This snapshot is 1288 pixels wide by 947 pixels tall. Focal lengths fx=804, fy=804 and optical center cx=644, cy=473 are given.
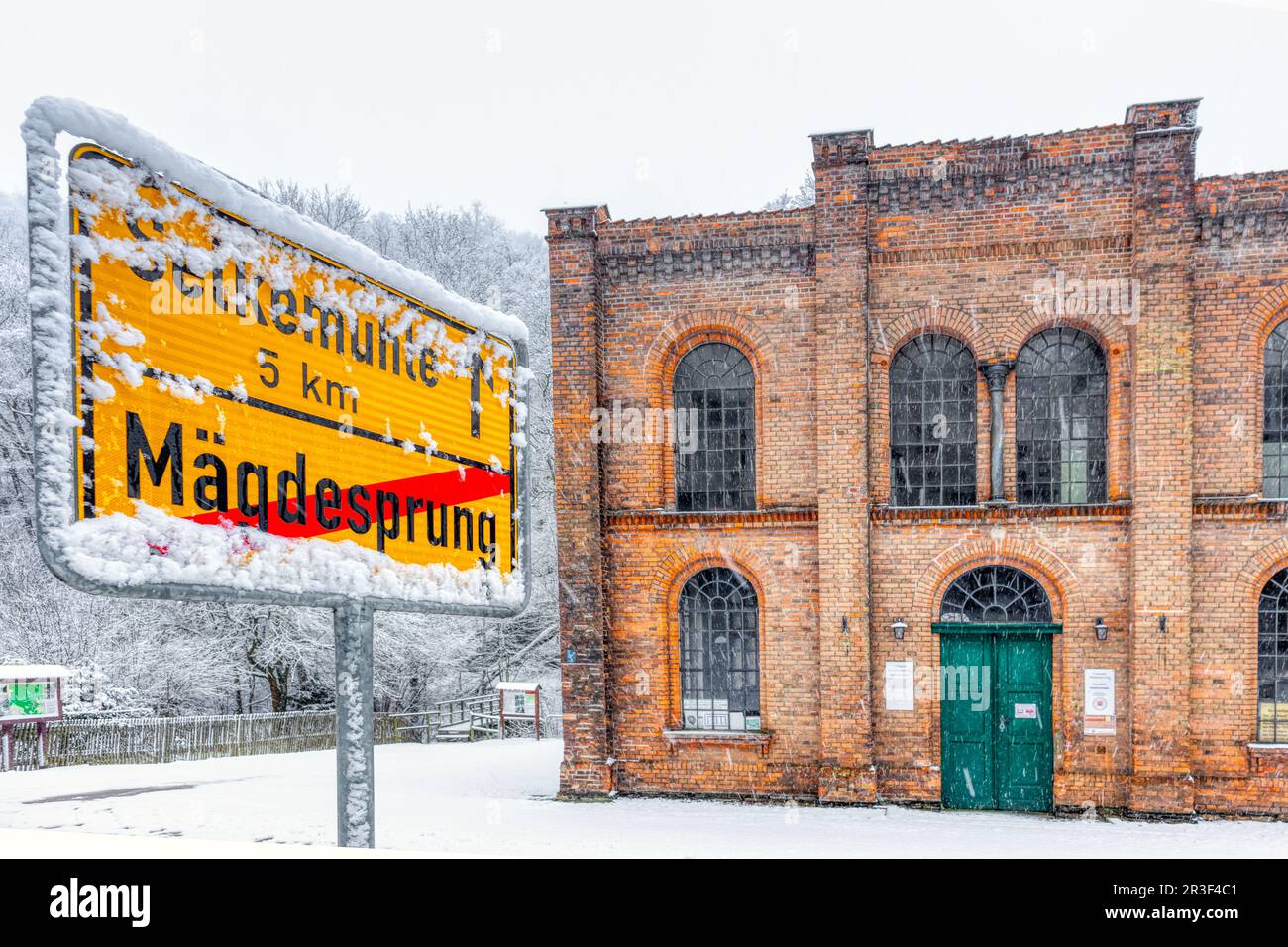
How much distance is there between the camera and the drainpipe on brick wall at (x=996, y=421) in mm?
11688

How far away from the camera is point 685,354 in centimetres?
1272

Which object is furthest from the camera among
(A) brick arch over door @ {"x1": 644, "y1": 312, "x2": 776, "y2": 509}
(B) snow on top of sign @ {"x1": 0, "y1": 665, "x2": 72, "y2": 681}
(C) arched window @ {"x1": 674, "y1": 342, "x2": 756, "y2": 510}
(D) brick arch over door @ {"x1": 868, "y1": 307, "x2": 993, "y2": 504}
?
(B) snow on top of sign @ {"x1": 0, "y1": 665, "x2": 72, "y2": 681}

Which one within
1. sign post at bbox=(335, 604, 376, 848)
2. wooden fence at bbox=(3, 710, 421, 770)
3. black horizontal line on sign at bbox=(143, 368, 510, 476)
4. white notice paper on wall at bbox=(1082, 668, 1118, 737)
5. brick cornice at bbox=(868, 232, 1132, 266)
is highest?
brick cornice at bbox=(868, 232, 1132, 266)

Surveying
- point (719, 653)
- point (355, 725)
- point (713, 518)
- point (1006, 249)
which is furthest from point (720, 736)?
point (355, 725)

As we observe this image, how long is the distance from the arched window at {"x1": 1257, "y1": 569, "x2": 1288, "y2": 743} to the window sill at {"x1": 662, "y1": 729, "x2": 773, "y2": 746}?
6830 millimetres

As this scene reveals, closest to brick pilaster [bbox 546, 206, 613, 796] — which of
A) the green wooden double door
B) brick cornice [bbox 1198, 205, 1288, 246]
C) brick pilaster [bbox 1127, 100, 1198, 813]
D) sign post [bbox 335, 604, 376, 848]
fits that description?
the green wooden double door

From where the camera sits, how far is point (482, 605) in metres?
1.59

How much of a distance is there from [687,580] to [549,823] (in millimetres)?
4018

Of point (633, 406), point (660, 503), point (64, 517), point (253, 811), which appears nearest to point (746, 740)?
point (660, 503)

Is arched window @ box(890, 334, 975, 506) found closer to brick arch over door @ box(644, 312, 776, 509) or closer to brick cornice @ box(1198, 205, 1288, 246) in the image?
brick arch over door @ box(644, 312, 776, 509)

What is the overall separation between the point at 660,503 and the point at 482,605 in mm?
11099

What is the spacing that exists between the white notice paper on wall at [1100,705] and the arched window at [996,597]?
1.03 m

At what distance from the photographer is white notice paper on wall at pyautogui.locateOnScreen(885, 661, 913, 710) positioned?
1170cm

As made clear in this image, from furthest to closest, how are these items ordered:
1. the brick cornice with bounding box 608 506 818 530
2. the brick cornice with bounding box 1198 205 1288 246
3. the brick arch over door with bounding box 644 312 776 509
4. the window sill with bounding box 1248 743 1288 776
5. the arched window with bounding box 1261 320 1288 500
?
1. the brick arch over door with bounding box 644 312 776 509
2. the brick cornice with bounding box 608 506 818 530
3. the arched window with bounding box 1261 320 1288 500
4. the brick cornice with bounding box 1198 205 1288 246
5. the window sill with bounding box 1248 743 1288 776
